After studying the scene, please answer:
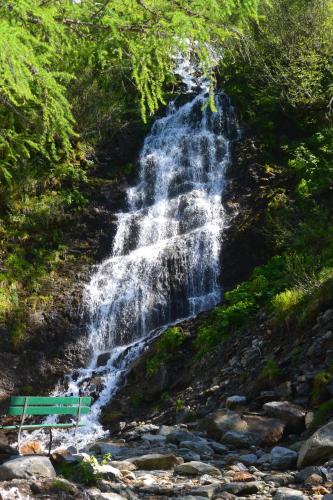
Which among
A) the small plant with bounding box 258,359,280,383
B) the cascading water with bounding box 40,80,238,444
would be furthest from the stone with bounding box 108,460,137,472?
the cascading water with bounding box 40,80,238,444

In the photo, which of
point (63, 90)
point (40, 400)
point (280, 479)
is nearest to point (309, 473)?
point (280, 479)

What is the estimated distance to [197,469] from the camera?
5.48 meters

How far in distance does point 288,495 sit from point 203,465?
53.1 inches

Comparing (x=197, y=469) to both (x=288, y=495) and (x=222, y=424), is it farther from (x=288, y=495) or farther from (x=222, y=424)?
(x=222, y=424)

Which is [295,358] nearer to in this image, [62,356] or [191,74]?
[62,356]

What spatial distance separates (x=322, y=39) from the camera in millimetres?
19359

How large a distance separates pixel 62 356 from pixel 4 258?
4.21 meters

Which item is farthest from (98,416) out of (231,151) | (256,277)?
(231,151)

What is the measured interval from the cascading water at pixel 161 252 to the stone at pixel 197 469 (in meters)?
5.30

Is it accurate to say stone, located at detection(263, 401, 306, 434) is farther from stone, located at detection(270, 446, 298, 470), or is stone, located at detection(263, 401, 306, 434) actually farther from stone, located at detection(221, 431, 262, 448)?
stone, located at detection(270, 446, 298, 470)

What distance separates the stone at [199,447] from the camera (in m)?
6.36

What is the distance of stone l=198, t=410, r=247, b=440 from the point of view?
694 centimetres

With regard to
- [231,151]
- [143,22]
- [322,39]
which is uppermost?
[322,39]

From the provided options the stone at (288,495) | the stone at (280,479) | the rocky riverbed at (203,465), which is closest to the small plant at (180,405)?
the rocky riverbed at (203,465)
